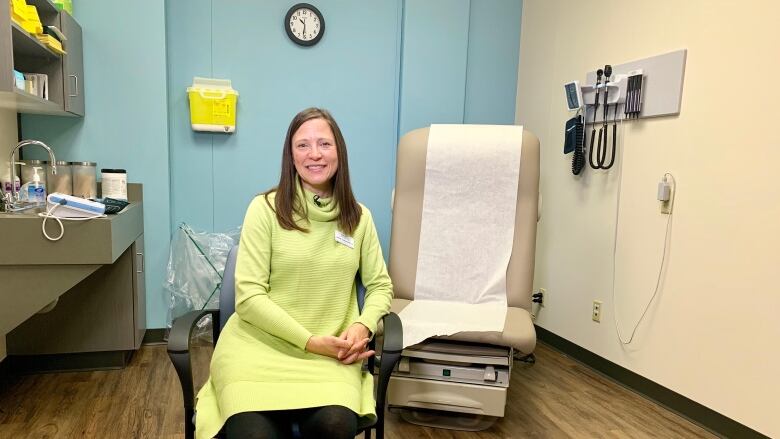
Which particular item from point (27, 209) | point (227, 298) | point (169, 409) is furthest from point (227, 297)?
point (27, 209)

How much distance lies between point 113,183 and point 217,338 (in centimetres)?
128

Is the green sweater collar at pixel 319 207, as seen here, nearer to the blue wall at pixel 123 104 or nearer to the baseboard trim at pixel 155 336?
the blue wall at pixel 123 104

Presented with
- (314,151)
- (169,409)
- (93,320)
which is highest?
(314,151)

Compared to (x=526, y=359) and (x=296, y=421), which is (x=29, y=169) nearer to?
(x=296, y=421)

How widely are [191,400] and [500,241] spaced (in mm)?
1388

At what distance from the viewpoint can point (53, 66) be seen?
2.19 m

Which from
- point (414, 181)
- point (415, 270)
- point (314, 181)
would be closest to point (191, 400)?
point (314, 181)

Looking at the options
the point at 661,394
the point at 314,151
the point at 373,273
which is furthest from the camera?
the point at 661,394

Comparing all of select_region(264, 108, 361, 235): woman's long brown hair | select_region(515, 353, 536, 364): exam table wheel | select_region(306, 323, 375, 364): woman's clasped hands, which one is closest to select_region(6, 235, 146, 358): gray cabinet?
select_region(264, 108, 361, 235): woman's long brown hair

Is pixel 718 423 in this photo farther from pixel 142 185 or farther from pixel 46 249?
pixel 142 185

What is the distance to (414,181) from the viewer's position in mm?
2166

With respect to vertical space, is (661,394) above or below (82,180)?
below

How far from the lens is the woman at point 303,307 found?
3.80 feet

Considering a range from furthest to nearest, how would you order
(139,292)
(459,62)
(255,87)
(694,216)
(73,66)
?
(459,62) < (255,87) < (139,292) < (73,66) < (694,216)
